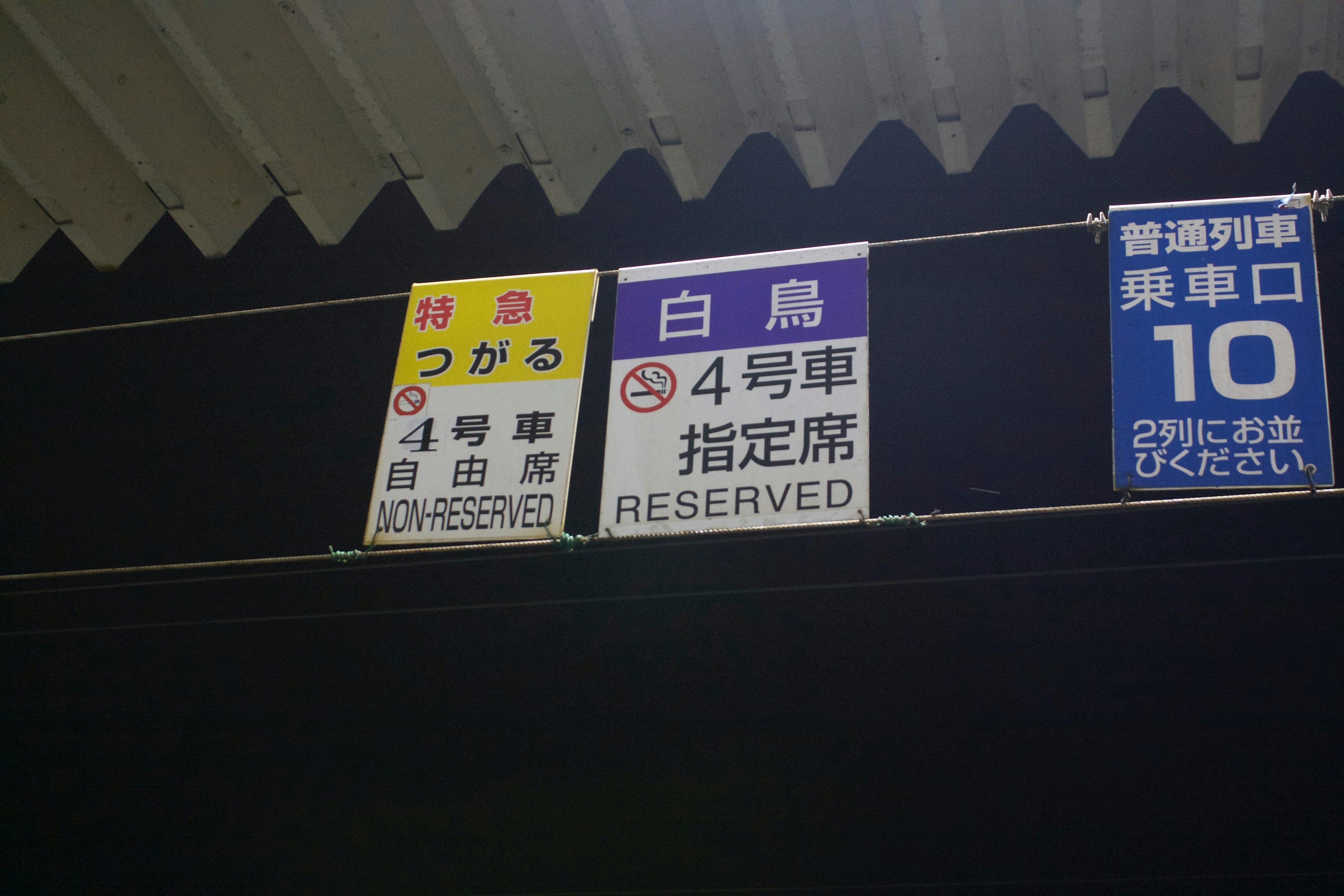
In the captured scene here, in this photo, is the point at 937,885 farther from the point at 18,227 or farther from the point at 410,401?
the point at 18,227

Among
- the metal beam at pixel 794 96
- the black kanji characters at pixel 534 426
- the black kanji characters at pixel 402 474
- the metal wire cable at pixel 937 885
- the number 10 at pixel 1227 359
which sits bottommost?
the metal wire cable at pixel 937 885

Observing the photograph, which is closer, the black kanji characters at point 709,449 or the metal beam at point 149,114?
the black kanji characters at point 709,449

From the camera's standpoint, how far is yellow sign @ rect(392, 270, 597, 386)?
3.14 meters

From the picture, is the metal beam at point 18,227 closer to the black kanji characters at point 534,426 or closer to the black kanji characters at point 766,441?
the black kanji characters at point 534,426

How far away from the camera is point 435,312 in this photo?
10.9 feet

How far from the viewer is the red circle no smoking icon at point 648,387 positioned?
9.84 ft

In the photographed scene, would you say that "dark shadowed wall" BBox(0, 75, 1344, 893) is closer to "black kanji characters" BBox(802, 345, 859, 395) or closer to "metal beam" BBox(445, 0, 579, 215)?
"metal beam" BBox(445, 0, 579, 215)

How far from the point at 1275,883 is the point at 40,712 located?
4.35 meters

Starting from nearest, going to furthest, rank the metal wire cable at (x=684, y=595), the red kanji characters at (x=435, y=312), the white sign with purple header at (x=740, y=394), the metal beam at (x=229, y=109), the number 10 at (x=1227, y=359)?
the number 10 at (x=1227, y=359), the white sign with purple header at (x=740, y=394), the red kanji characters at (x=435, y=312), the metal wire cable at (x=684, y=595), the metal beam at (x=229, y=109)

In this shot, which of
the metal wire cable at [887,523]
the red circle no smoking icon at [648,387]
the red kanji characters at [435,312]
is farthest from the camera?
the red kanji characters at [435,312]

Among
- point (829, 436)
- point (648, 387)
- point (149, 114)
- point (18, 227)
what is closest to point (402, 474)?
point (648, 387)

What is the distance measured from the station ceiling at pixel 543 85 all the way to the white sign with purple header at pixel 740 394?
3.86 feet

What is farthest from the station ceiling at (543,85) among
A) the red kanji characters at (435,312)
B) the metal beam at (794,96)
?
the red kanji characters at (435,312)

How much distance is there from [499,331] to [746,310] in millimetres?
714
